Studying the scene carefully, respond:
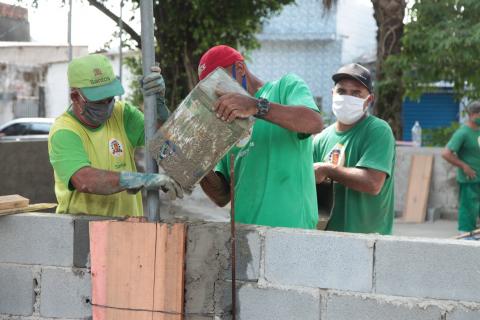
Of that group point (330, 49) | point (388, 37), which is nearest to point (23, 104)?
point (330, 49)

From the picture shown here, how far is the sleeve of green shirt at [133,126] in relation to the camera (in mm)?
4066

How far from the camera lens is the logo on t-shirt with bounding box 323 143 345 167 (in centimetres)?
418

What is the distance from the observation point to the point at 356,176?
155 inches

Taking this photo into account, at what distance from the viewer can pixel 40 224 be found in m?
3.73

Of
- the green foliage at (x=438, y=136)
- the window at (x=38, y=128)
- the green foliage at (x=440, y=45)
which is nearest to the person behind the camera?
the green foliage at (x=440, y=45)

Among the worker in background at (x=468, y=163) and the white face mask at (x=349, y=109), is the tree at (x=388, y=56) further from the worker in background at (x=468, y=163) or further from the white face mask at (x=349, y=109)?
the white face mask at (x=349, y=109)

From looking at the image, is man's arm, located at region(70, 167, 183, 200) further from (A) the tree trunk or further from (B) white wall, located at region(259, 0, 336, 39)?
(B) white wall, located at region(259, 0, 336, 39)

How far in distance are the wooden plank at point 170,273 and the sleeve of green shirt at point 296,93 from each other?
30.3 inches

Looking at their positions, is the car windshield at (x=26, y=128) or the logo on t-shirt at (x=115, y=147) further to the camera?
the car windshield at (x=26, y=128)

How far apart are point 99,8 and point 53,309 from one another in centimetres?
1124

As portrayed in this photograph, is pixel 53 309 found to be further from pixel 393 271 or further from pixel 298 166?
pixel 393 271

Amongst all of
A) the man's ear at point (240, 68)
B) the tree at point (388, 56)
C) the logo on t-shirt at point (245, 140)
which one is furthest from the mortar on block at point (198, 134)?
the tree at point (388, 56)

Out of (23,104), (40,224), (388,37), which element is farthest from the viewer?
(23,104)

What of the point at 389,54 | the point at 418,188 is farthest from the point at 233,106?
the point at 389,54
